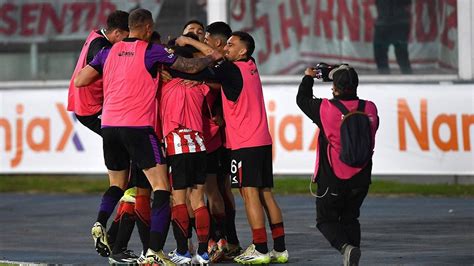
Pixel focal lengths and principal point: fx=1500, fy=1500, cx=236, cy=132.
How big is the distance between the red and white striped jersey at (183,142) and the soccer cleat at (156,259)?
0.95m

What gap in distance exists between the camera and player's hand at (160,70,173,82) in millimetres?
13523

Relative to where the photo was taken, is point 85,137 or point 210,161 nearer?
point 210,161

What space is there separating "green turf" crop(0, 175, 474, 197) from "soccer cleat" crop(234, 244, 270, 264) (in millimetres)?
7745

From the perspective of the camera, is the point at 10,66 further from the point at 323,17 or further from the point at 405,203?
the point at 405,203

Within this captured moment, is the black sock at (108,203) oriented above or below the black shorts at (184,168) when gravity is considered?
below

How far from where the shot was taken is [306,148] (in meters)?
22.5

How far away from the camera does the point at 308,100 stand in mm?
12898

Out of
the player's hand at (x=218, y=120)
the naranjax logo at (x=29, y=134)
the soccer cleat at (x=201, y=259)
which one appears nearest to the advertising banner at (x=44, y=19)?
the naranjax logo at (x=29, y=134)

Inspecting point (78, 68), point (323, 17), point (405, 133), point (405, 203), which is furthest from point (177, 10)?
point (78, 68)

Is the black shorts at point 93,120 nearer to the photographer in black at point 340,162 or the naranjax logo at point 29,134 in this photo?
the photographer in black at point 340,162

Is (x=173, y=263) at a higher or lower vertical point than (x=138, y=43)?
lower

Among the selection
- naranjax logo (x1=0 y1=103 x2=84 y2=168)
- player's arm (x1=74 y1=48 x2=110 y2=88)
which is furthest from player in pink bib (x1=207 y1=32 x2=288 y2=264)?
naranjax logo (x1=0 y1=103 x2=84 y2=168)

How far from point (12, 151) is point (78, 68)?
33.1 ft

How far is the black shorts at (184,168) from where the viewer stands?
13398 mm
